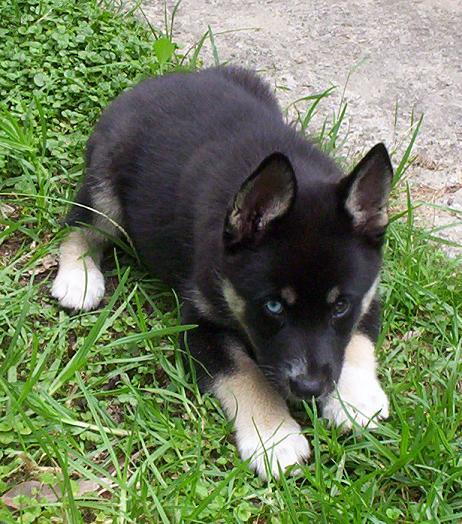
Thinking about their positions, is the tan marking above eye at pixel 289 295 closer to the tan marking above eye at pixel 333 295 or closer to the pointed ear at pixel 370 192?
the tan marking above eye at pixel 333 295

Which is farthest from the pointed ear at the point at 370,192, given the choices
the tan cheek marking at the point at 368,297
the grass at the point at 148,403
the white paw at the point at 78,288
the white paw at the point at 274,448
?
the white paw at the point at 78,288

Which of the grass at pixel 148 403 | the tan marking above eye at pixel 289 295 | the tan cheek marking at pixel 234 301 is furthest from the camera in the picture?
the tan cheek marking at pixel 234 301

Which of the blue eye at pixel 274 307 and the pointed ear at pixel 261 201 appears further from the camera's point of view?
the blue eye at pixel 274 307

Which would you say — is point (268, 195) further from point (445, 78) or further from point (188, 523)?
point (445, 78)

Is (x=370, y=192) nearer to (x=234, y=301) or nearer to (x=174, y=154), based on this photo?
(x=234, y=301)

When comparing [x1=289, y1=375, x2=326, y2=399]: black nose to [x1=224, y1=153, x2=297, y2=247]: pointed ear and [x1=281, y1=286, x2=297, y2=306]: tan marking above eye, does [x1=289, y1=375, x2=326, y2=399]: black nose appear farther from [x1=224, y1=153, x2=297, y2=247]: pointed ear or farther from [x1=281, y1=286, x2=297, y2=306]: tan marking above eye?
[x1=224, y1=153, x2=297, y2=247]: pointed ear

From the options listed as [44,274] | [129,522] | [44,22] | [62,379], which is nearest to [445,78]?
[44,22]

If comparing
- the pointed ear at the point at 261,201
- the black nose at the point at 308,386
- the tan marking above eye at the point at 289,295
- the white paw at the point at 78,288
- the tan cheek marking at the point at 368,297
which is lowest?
the white paw at the point at 78,288
